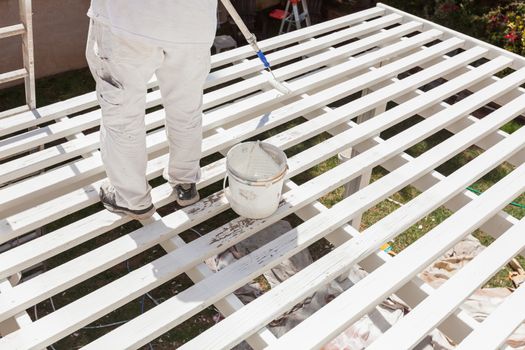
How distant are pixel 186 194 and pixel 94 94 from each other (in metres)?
1.00

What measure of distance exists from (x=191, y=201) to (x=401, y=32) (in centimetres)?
229

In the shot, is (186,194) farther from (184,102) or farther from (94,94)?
(94,94)

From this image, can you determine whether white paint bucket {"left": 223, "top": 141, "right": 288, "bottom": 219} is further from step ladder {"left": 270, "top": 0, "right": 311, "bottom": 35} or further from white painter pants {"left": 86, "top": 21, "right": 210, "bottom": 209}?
step ladder {"left": 270, "top": 0, "right": 311, "bottom": 35}

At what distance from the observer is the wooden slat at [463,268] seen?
1.83 metres

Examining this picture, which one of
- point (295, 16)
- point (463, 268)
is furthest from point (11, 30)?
point (295, 16)

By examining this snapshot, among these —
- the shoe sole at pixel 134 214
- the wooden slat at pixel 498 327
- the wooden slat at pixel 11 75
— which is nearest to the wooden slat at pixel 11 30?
the wooden slat at pixel 11 75

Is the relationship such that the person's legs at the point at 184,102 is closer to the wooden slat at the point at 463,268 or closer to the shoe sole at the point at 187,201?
the shoe sole at the point at 187,201

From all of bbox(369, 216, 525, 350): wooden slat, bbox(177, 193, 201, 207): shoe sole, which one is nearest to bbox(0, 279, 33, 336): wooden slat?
bbox(177, 193, 201, 207): shoe sole

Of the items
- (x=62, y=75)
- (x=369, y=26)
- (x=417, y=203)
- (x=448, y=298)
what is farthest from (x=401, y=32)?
(x=62, y=75)

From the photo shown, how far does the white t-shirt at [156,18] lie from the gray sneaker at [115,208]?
2.25 ft

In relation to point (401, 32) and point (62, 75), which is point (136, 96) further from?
point (62, 75)

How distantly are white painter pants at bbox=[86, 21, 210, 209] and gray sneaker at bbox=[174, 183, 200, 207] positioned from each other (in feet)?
0.17

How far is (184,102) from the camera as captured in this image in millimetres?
2080

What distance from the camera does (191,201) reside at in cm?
229
